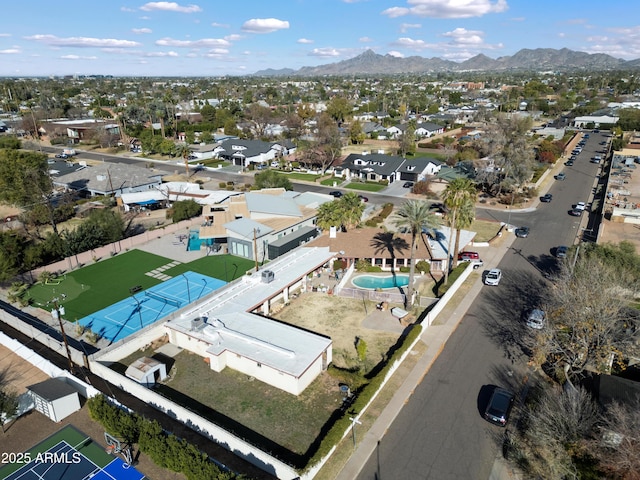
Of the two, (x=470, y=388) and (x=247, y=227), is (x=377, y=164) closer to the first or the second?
(x=247, y=227)

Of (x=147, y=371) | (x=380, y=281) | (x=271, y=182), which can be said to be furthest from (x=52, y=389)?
(x=271, y=182)

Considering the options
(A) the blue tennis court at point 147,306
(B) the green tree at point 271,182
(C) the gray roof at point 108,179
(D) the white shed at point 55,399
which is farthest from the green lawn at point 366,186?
A: (D) the white shed at point 55,399

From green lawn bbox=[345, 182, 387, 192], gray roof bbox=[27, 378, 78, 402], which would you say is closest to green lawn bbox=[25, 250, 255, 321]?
gray roof bbox=[27, 378, 78, 402]

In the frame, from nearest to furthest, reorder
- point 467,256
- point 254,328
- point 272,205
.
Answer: point 254,328 < point 467,256 < point 272,205

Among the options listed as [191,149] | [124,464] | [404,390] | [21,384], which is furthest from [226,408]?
[191,149]

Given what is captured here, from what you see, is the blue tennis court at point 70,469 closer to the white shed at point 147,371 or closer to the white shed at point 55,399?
the white shed at point 55,399

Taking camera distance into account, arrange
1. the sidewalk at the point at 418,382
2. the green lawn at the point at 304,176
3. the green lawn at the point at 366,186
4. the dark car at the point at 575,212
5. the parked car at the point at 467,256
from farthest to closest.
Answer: the green lawn at the point at 304,176 < the green lawn at the point at 366,186 < the dark car at the point at 575,212 < the parked car at the point at 467,256 < the sidewalk at the point at 418,382
